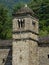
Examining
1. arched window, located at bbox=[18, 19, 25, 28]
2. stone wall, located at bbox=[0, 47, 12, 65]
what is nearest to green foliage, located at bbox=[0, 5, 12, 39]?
stone wall, located at bbox=[0, 47, 12, 65]

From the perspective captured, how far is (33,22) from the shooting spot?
46.0m

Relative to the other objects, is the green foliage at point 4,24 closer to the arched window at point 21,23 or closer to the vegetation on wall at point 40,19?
the vegetation on wall at point 40,19

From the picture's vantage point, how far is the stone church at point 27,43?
44562 mm

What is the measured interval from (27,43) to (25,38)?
0.58 metres

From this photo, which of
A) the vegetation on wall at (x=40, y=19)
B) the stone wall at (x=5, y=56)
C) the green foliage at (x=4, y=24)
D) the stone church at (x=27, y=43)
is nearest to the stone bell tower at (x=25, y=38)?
the stone church at (x=27, y=43)

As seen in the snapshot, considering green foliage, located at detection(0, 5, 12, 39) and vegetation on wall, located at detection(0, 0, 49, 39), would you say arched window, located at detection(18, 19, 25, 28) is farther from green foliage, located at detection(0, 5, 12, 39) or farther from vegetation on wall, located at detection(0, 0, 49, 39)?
green foliage, located at detection(0, 5, 12, 39)

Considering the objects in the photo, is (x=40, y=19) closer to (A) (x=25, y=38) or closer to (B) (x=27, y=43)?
(A) (x=25, y=38)

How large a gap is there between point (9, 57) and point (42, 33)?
20182mm

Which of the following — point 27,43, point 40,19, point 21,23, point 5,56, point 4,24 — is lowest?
point 40,19

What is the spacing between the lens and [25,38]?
44.8 meters

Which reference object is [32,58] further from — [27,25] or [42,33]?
[42,33]

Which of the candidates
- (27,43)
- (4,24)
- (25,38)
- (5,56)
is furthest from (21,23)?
(4,24)

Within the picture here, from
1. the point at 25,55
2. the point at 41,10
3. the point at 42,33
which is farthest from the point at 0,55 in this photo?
the point at 41,10

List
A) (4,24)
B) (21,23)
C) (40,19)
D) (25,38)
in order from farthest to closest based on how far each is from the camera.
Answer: (40,19) → (4,24) → (21,23) → (25,38)
